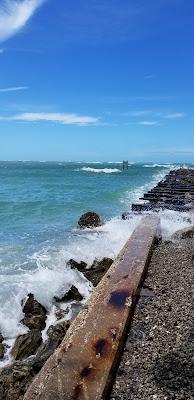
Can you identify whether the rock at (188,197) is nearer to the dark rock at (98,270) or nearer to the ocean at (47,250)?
the ocean at (47,250)

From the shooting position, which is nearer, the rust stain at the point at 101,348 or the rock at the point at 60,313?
the rust stain at the point at 101,348

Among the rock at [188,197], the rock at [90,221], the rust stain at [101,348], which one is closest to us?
the rust stain at [101,348]

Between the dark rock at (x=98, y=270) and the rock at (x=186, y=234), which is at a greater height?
the rock at (x=186, y=234)

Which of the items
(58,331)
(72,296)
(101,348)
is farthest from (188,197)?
(101,348)

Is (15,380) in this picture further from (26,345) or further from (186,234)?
(186,234)

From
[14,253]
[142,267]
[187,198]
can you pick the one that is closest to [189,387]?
[142,267]

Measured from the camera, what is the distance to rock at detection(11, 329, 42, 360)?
7198mm

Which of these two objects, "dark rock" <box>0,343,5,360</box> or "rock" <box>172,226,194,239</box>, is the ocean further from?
"rock" <box>172,226,194,239</box>

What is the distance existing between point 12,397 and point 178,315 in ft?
8.86

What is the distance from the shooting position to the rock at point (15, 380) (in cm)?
547

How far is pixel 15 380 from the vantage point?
18.9 ft

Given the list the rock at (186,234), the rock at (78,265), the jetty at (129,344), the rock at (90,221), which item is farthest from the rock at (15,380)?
the rock at (90,221)

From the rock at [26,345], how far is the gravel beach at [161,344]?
5.93 ft

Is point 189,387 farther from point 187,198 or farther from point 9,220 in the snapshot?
point 187,198
